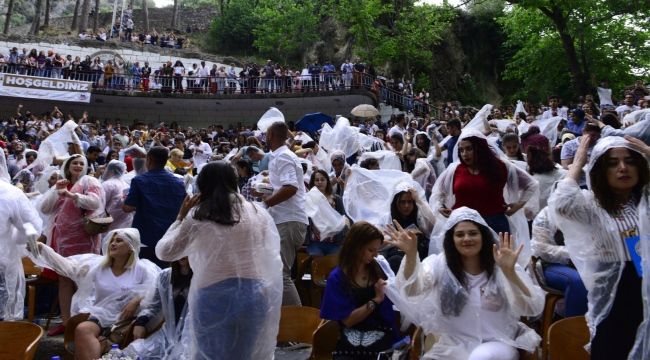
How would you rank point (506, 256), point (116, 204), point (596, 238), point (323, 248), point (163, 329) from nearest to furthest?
1. point (596, 238)
2. point (506, 256)
3. point (163, 329)
4. point (116, 204)
5. point (323, 248)

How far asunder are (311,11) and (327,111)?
6.80 m

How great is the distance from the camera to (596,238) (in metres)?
2.92

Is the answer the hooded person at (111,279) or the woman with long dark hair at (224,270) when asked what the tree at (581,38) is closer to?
the hooded person at (111,279)

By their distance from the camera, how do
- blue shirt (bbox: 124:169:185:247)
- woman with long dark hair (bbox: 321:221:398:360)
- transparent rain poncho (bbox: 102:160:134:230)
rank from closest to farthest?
woman with long dark hair (bbox: 321:221:398:360), blue shirt (bbox: 124:169:185:247), transparent rain poncho (bbox: 102:160:134:230)

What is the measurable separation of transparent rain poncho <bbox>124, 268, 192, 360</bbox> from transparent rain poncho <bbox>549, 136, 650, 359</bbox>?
7.08 ft

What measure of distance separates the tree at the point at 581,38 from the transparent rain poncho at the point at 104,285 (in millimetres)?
19665

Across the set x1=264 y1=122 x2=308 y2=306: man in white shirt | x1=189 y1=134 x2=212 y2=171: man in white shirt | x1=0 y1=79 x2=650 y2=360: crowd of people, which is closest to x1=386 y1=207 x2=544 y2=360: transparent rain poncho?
x1=0 y1=79 x2=650 y2=360: crowd of people

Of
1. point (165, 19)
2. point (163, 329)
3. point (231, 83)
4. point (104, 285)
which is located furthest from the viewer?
point (165, 19)

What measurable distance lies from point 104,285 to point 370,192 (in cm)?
270

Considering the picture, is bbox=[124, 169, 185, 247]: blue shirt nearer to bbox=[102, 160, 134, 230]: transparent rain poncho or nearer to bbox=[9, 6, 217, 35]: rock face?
bbox=[102, 160, 134, 230]: transparent rain poncho

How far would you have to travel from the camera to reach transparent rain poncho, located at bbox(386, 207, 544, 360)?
132 inches

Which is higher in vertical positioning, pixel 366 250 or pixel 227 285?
pixel 366 250

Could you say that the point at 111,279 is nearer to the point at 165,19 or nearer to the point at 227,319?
the point at 227,319

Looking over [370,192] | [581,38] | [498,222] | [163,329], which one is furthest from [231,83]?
[163,329]
